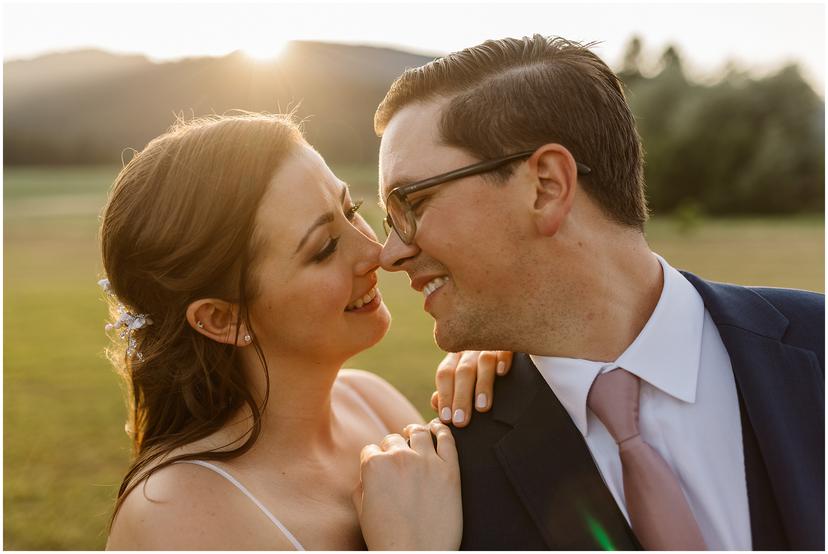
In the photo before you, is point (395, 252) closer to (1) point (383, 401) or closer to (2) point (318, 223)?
(2) point (318, 223)

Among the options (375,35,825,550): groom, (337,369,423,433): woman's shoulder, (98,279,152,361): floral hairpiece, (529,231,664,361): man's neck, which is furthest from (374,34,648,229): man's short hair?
(337,369,423,433): woman's shoulder

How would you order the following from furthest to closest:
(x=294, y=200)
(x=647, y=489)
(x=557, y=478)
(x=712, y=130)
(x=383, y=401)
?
(x=712, y=130) → (x=383, y=401) → (x=294, y=200) → (x=557, y=478) → (x=647, y=489)

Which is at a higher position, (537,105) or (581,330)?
(537,105)

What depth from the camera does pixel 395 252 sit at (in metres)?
3.28

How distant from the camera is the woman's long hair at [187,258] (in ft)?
10.7

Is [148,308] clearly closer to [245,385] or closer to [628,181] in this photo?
[245,385]

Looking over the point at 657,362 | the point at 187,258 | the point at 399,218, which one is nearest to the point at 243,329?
the point at 187,258

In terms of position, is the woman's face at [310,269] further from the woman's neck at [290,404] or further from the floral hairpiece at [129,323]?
the floral hairpiece at [129,323]

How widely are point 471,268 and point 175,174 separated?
50.6 inches

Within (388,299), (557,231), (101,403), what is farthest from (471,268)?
(388,299)

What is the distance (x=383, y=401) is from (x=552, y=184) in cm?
188

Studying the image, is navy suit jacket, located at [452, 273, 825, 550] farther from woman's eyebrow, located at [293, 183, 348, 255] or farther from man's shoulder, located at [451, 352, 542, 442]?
woman's eyebrow, located at [293, 183, 348, 255]

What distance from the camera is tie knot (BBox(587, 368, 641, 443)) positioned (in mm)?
2875

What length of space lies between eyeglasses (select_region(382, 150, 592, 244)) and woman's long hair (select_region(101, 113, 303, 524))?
54cm
